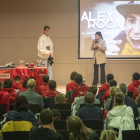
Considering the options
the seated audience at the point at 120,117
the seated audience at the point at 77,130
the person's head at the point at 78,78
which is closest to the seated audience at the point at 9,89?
the person's head at the point at 78,78

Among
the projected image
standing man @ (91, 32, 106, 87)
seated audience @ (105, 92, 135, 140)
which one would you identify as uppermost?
the projected image

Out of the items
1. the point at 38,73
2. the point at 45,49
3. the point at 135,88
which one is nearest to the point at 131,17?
the point at 45,49

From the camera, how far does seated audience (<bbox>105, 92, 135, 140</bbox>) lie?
252 cm

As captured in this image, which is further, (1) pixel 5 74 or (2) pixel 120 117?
(1) pixel 5 74

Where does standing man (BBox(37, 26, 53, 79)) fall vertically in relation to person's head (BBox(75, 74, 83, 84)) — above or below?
above

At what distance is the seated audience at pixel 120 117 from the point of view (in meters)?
2.52

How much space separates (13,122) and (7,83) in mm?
1527

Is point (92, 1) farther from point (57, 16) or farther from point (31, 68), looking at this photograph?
point (31, 68)

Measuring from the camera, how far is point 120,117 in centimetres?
264

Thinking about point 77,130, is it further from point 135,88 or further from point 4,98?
point 135,88

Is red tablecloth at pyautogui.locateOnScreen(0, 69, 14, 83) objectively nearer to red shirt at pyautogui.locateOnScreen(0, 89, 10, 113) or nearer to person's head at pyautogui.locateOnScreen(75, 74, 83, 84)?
person's head at pyautogui.locateOnScreen(75, 74, 83, 84)

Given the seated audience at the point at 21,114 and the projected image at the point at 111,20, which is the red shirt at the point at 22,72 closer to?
the projected image at the point at 111,20

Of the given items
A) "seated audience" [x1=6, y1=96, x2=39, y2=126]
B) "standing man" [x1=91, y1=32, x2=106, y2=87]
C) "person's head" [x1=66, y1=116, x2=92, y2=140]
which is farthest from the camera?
"standing man" [x1=91, y1=32, x2=106, y2=87]

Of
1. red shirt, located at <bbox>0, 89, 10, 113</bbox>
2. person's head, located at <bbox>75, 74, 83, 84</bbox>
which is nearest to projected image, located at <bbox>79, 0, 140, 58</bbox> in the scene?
person's head, located at <bbox>75, 74, 83, 84</bbox>
